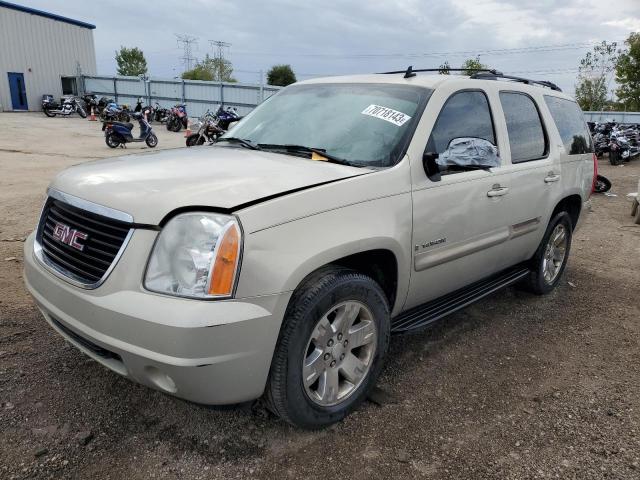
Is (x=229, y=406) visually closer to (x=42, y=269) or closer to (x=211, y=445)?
(x=211, y=445)

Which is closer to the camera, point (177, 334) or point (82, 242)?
point (177, 334)

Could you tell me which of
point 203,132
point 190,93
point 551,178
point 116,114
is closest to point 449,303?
point 551,178

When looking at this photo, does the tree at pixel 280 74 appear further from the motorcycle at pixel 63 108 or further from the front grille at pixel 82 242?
the front grille at pixel 82 242

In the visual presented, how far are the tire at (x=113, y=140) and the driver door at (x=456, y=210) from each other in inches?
549

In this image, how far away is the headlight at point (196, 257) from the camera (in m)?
2.06

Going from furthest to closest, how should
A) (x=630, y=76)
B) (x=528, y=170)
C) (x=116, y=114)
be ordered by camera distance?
(x=630, y=76), (x=116, y=114), (x=528, y=170)

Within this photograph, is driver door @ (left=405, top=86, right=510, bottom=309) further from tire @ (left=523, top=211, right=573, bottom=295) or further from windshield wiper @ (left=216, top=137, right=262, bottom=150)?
windshield wiper @ (left=216, top=137, right=262, bottom=150)

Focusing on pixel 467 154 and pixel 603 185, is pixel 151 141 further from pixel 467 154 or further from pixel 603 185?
Answer: pixel 467 154

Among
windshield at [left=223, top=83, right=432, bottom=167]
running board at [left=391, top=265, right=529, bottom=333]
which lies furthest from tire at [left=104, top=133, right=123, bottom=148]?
running board at [left=391, top=265, right=529, bottom=333]

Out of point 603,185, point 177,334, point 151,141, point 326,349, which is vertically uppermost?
point 177,334

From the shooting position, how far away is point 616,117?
22.9 m

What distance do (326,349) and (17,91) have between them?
35477 mm

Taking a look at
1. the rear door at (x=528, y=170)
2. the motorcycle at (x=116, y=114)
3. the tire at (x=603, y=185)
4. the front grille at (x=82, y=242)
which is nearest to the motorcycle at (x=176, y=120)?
the motorcycle at (x=116, y=114)

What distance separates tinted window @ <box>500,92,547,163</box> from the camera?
374 cm
